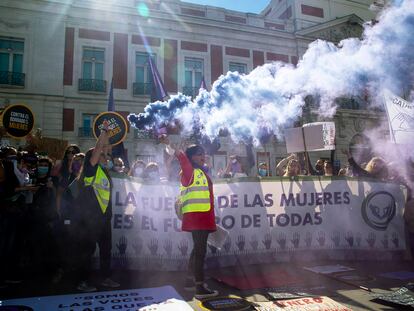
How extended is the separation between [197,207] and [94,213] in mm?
1230

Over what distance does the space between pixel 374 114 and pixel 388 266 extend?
18936mm

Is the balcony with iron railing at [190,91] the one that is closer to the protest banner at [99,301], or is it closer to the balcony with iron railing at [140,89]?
the balcony with iron railing at [140,89]

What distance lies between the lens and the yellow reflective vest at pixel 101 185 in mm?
4071

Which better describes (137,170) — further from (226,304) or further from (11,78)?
(11,78)

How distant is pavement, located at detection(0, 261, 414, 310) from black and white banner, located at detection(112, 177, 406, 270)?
0.25 m

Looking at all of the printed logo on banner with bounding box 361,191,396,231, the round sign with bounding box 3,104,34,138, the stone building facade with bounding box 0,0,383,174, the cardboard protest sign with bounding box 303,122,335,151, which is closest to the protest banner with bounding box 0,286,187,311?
the printed logo on banner with bounding box 361,191,396,231

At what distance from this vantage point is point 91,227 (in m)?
4.06

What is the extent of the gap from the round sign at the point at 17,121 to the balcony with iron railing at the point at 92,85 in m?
10.9

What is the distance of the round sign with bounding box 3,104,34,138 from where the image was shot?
7.07 metres

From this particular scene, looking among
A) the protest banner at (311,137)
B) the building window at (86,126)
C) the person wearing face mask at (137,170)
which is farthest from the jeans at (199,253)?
the building window at (86,126)

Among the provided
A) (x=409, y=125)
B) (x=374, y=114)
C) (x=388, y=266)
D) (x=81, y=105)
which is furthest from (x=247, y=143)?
(x=374, y=114)

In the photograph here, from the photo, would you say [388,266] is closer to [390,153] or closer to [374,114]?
[390,153]

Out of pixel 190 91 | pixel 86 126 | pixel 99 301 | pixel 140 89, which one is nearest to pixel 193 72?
pixel 190 91

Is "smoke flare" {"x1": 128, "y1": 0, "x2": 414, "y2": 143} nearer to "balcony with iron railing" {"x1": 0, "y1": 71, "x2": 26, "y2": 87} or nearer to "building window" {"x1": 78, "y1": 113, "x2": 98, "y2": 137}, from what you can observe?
"building window" {"x1": 78, "y1": 113, "x2": 98, "y2": 137}
